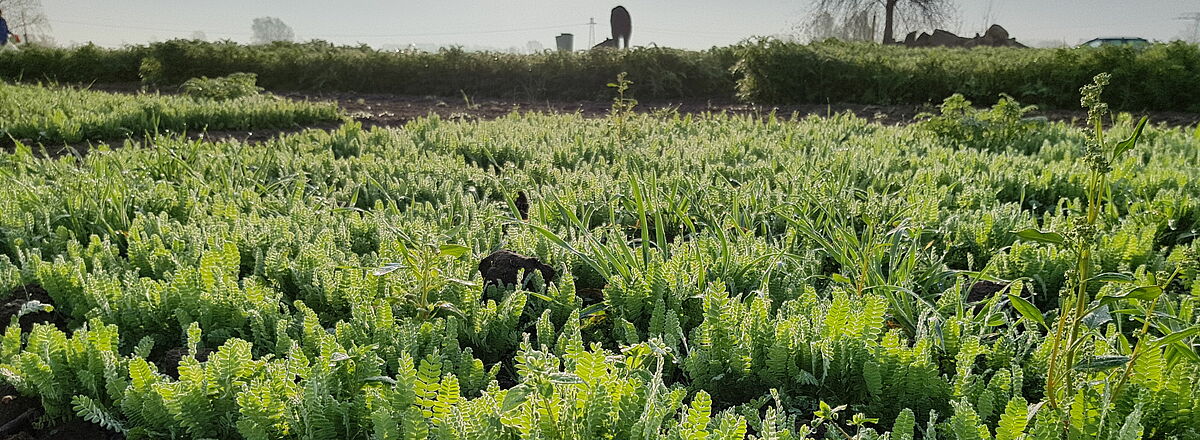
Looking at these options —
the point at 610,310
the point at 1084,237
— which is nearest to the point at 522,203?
the point at 610,310

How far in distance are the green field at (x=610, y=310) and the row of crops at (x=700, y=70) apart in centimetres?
670

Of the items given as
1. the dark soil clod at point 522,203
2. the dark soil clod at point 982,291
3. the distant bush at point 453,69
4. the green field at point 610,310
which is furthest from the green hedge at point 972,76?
the dark soil clod at point 982,291

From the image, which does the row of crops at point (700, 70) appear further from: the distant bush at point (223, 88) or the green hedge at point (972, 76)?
the distant bush at point (223, 88)

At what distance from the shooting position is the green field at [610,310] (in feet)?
4.43

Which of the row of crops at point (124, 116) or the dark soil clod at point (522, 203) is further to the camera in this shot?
the row of crops at point (124, 116)

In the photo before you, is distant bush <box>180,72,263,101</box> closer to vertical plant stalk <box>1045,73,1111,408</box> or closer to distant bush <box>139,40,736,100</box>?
distant bush <box>139,40,736,100</box>

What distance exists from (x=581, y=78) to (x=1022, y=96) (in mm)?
7293

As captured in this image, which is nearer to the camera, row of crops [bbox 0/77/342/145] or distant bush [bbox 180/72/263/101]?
row of crops [bbox 0/77/342/145]

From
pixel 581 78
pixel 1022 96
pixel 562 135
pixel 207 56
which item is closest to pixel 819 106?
pixel 1022 96

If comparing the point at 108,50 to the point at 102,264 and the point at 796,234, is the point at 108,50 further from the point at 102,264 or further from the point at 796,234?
the point at 796,234

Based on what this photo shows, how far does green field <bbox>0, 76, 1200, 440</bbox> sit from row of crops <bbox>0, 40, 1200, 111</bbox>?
6705 millimetres

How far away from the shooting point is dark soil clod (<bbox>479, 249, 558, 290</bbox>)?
225cm

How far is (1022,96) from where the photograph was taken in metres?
9.60

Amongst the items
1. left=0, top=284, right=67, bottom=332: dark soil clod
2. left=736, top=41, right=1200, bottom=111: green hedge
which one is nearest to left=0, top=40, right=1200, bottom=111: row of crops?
left=736, top=41, right=1200, bottom=111: green hedge
